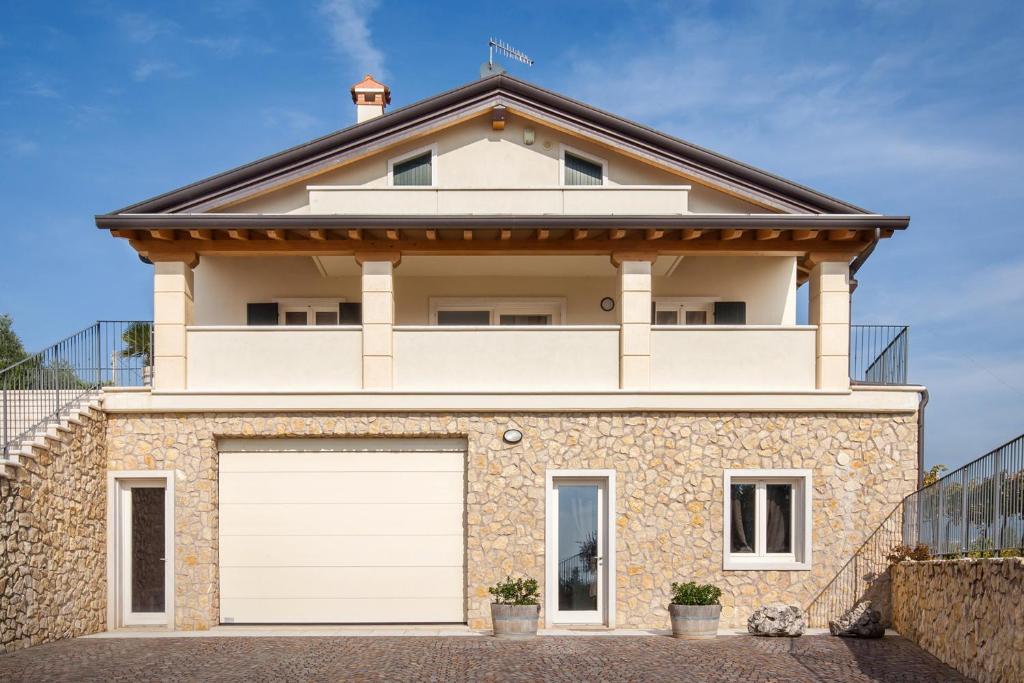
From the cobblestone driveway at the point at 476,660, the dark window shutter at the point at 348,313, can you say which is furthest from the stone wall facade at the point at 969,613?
the dark window shutter at the point at 348,313

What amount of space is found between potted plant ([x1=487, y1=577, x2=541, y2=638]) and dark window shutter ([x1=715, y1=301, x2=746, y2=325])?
581 cm

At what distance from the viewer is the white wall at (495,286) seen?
1470 centimetres

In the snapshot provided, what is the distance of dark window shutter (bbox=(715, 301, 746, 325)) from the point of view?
14828 millimetres

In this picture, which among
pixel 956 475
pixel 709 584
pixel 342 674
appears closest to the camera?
pixel 342 674

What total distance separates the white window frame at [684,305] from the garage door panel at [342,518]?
5.14m

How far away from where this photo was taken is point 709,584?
12.3 m

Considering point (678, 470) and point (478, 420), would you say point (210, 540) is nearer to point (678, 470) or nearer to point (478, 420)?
point (478, 420)

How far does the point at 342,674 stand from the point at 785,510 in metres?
6.92

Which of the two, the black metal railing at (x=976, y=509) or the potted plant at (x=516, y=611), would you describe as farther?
the potted plant at (x=516, y=611)

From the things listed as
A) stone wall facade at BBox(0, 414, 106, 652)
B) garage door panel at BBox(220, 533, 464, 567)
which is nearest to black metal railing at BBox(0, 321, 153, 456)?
stone wall facade at BBox(0, 414, 106, 652)

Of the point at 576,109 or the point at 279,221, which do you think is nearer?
the point at 279,221

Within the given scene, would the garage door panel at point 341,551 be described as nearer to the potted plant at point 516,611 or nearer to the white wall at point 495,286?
the potted plant at point 516,611

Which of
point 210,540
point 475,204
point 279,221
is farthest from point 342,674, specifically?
point 475,204

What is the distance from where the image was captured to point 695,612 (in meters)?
11.7
